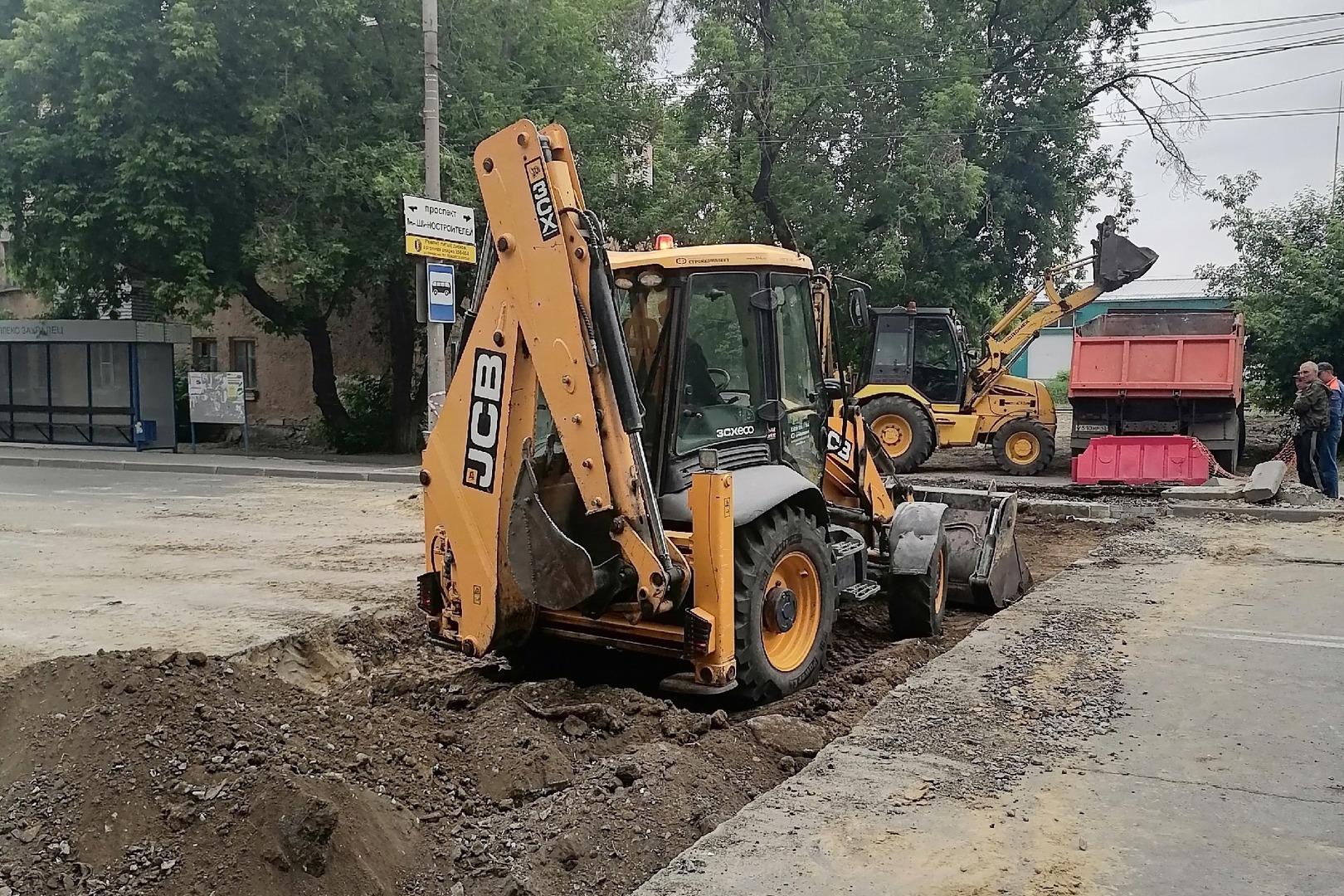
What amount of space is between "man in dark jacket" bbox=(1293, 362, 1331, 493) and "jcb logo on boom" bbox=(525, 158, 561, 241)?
11.3 metres

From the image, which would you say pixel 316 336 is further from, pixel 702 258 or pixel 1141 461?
pixel 702 258

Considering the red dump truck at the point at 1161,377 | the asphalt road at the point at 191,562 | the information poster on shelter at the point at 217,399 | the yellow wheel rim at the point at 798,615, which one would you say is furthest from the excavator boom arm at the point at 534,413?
the information poster on shelter at the point at 217,399

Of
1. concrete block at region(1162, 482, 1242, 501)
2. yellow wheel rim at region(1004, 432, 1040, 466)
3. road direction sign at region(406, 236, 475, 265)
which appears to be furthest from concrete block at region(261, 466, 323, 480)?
concrete block at region(1162, 482, 1242, 501)

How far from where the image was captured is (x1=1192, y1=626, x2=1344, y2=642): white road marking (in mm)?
6605

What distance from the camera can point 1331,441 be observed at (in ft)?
43.3

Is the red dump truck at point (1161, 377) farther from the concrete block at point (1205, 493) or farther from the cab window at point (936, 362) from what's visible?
the concrete block at point (1205, 493)

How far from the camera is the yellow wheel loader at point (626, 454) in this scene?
4.88m

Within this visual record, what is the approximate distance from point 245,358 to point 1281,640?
24.0m

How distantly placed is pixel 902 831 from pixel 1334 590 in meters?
5.77

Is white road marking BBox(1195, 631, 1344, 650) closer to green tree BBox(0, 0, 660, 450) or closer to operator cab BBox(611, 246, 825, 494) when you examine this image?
operator cab BBox(611, 246, 825, 494)

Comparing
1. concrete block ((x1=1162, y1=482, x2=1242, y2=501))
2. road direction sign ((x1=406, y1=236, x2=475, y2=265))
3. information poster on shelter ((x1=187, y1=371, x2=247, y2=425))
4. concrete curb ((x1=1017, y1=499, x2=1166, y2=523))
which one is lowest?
concrete curb ((x1=1017, y1=499, x2=1166, y2=523))

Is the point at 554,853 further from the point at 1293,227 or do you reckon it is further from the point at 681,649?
the point at 1293,227

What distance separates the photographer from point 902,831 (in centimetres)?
377

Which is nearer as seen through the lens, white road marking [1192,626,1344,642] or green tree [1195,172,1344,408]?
white road marking [1192,626,1344,642]
